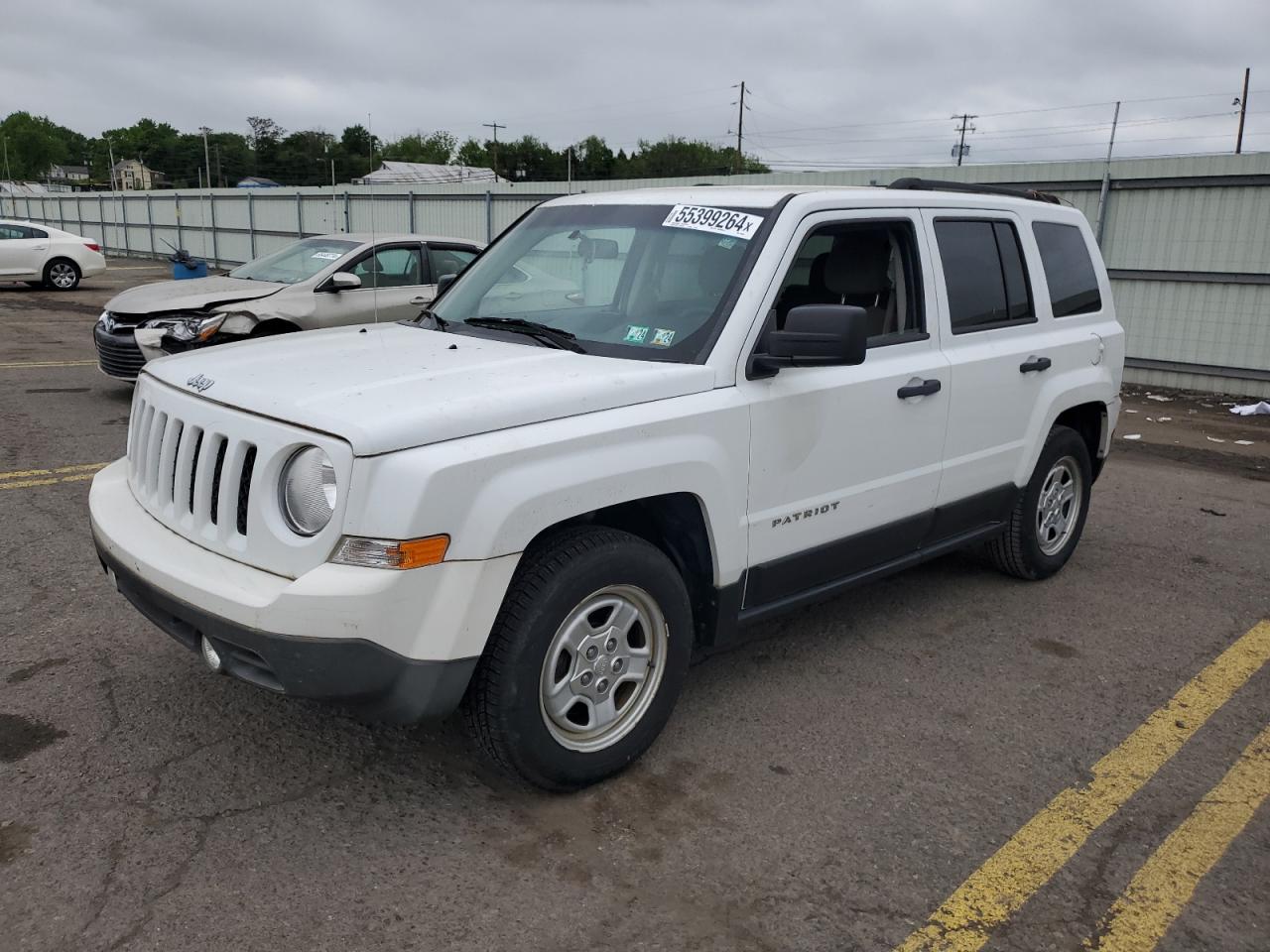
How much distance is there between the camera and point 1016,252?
496 cm

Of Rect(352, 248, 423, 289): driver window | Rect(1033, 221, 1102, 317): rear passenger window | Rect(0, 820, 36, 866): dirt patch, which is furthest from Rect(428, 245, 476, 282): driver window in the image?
Rect(0, 820, 36, 866): dirt patch

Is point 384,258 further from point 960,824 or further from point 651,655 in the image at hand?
point 960,824

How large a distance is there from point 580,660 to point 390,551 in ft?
2.62

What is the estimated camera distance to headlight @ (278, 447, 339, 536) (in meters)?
2.84

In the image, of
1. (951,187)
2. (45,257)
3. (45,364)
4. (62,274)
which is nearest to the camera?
(951,187)

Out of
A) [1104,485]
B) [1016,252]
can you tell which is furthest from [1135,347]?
[1016,252]

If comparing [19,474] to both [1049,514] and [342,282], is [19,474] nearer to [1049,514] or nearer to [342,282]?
[342,282]

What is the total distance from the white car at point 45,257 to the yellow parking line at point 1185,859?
2362cm

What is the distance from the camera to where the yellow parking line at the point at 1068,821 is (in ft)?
9.12

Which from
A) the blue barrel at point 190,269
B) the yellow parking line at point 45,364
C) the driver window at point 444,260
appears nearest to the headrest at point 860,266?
the driver window at point 444,260

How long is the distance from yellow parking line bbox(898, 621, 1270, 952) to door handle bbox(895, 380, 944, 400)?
1513 mm

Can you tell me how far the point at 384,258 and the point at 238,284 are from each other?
1.36 meters

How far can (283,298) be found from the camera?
9.02m

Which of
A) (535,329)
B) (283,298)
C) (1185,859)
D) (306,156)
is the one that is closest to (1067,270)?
(535,329)
